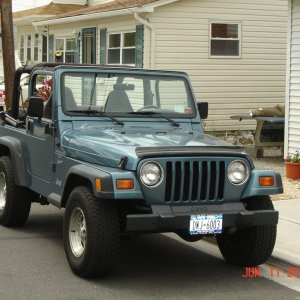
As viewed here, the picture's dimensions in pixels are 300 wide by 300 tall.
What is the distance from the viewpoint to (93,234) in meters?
5.72

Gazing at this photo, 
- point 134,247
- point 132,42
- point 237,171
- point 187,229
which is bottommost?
point 134,247

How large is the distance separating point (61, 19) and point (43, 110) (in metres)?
15.1

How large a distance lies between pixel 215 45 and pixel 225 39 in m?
0.31

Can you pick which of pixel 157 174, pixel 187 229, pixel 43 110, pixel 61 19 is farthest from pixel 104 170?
pixel 61 19

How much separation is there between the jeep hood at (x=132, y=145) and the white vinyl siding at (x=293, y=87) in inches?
244

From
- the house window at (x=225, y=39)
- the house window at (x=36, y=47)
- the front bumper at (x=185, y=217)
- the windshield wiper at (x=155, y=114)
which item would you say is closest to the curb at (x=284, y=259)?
the front bumper at (x=185, y=217)

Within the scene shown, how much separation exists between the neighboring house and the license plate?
12.2 metres

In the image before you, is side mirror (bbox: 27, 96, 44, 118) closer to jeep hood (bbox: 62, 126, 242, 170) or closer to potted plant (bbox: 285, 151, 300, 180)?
jeep hood (bbox: 62, 126, 242, 170)

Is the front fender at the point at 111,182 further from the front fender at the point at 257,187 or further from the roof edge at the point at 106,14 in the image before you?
the roof edge at the point at 106,14

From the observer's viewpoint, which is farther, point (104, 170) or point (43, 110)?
point (43, 110)

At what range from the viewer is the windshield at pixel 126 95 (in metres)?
7.19

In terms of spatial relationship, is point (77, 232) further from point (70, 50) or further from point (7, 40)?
point (70, 50)

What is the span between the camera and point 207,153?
5.97 m

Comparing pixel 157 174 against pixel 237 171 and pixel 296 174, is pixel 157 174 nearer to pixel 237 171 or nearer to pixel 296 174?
pixel 237 171
